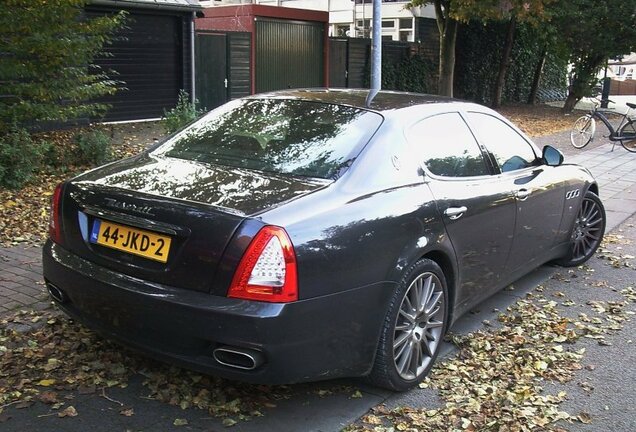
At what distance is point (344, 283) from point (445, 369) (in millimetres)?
1243

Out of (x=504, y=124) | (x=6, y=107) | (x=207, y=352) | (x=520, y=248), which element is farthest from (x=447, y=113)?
(x=6, y=107)

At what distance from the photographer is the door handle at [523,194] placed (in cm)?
483

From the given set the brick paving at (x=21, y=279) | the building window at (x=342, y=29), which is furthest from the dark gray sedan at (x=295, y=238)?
the building window at (x=342, y=29)

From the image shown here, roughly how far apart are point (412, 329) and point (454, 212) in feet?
2.52

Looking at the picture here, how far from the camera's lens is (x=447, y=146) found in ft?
14.3

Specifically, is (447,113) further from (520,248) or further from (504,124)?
(520,248)

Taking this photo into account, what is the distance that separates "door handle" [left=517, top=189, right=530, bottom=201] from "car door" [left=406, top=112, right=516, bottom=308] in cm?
14

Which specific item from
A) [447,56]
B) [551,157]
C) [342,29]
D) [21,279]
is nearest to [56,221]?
[21,279]

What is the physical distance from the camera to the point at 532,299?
5.46 metres

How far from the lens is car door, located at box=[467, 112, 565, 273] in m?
4.82

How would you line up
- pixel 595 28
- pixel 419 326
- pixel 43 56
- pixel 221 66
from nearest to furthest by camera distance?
pixel 419 326
pixel 43 56
pixel 221 66
pixel 595 28

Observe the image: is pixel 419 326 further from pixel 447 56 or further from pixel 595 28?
pixel 595 28

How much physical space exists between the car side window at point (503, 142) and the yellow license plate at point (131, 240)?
2.49 m

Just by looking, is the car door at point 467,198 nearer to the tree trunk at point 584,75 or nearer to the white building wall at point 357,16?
the tree trunk at point 584,75
